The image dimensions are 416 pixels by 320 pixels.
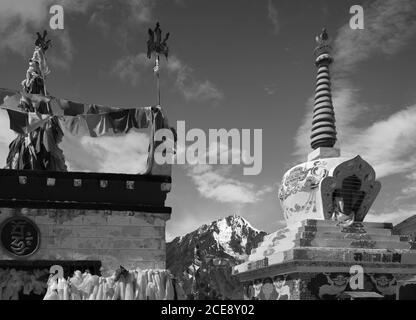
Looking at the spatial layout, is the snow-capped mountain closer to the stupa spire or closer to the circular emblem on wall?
the stupa spire

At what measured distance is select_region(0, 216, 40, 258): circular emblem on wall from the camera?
21.1 m

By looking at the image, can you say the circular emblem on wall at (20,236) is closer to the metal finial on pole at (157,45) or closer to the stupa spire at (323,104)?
the metal finial on pole at (157,45)

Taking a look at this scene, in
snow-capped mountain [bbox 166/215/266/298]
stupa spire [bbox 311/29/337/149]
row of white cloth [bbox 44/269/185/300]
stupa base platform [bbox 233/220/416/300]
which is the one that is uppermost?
stupa spire [bbox 311/29/337/149]

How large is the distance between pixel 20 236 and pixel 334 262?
1319 cm

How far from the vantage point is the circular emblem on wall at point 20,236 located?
69.1ft

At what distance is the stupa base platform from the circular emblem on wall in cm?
1062

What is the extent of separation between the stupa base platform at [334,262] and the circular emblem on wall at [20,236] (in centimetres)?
1062

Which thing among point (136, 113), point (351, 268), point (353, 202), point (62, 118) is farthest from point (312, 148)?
point (62, 118)

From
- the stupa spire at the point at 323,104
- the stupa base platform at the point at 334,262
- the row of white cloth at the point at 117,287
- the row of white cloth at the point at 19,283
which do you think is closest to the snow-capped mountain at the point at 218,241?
the stupa spire at the point at 323,104

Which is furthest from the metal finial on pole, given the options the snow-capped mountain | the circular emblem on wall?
the snow-capped mountain

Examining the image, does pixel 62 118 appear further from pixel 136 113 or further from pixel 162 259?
pixel 162 259

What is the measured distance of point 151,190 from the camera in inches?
908

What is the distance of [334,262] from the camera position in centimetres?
2420

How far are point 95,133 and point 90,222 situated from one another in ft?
15.2
